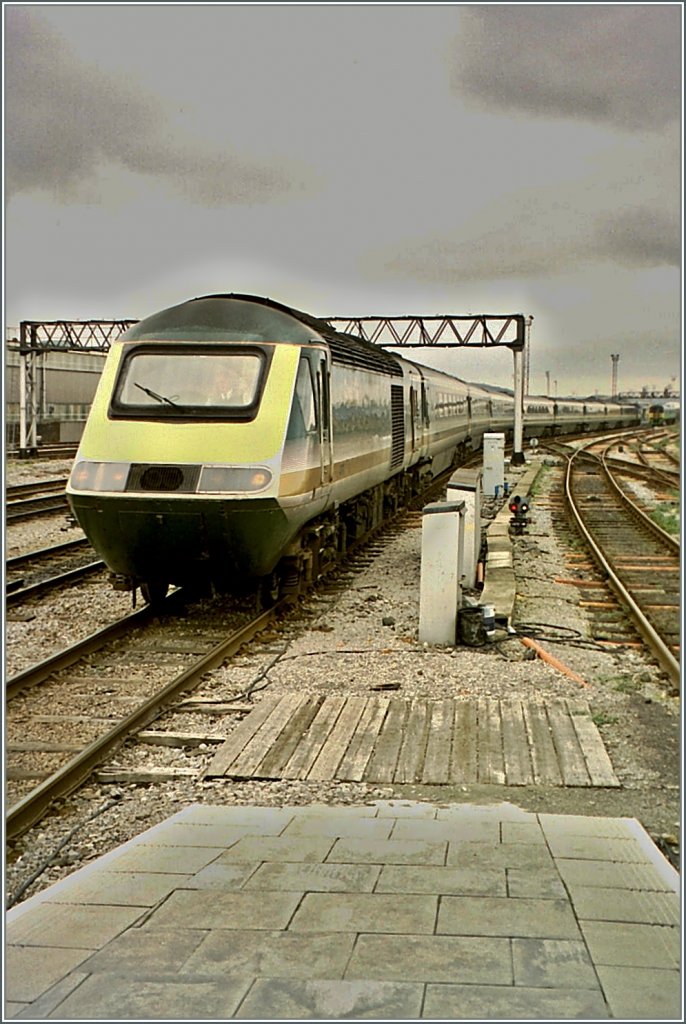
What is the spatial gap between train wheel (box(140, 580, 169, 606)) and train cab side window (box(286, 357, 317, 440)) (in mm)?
1766

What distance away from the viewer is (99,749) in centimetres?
564

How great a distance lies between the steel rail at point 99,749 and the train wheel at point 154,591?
3.58 feet

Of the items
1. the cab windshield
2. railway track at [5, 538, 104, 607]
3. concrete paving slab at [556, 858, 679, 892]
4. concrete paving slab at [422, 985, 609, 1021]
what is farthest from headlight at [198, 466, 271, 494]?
concrete paving slab at [422, 985, 609, 1021]

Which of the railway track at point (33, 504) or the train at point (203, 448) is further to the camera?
the railway track at point (33, 504)

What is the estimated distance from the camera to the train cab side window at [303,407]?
A: 838 cm

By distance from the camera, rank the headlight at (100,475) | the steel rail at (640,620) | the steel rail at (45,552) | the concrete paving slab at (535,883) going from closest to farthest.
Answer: the concrete paving slab at (535,883), the steel rail at (640,620), the headlight at (100,475), the steel rail at (45,552)

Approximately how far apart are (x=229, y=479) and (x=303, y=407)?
45.6 inches

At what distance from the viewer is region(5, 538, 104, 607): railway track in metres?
9.30

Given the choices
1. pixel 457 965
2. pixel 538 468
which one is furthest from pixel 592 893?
pixel 538 468

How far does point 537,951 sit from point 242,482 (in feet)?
17.1

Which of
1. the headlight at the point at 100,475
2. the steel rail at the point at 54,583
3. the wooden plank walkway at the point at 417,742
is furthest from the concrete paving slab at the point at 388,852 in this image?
the steel rail at the point at 54,583

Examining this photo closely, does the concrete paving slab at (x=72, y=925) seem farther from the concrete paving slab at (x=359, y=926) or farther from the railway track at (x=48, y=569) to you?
the railway track at (x=48, y=569)

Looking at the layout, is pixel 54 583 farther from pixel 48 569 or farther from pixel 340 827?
pixel 340 827

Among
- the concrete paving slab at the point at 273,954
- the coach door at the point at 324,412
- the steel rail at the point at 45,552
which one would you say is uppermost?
the coach door at the point at 324,412
